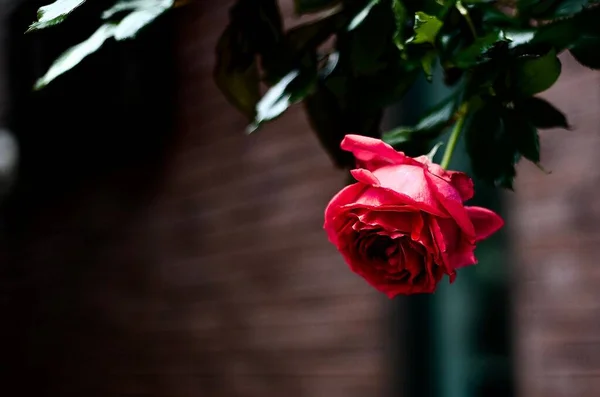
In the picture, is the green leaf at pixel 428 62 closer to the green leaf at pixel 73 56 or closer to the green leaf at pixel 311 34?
the green leaf at pixel 311 34

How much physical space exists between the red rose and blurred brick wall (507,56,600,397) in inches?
37.3

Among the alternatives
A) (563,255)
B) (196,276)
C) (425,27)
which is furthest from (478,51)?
(196,276)

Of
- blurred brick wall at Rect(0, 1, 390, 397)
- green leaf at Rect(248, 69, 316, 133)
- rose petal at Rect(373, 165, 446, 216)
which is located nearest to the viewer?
rose petal at Rect(373, 165, 446, 216)

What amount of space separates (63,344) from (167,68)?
1.08m

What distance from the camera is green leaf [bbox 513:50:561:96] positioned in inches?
17.9

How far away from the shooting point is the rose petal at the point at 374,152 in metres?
0.44

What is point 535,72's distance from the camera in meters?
0.46

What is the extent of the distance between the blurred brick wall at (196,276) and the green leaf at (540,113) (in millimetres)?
1266

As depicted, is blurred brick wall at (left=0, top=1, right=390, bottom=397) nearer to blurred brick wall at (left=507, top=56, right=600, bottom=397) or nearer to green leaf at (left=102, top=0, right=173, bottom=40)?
blurred brick wall at (left=507, top=56, right=600, bottom=397)

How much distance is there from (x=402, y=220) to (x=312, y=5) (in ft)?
0.69

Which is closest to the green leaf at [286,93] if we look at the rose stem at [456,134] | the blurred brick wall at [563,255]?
the rose stem at [456,134]

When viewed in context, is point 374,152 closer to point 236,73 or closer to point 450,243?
point 450,243

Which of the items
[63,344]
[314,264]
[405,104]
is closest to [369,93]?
[405,104]

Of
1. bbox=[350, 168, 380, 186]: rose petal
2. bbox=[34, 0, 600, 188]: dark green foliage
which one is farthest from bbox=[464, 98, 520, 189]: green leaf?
bbox=[350, 168, 380, 186]: rose petal
